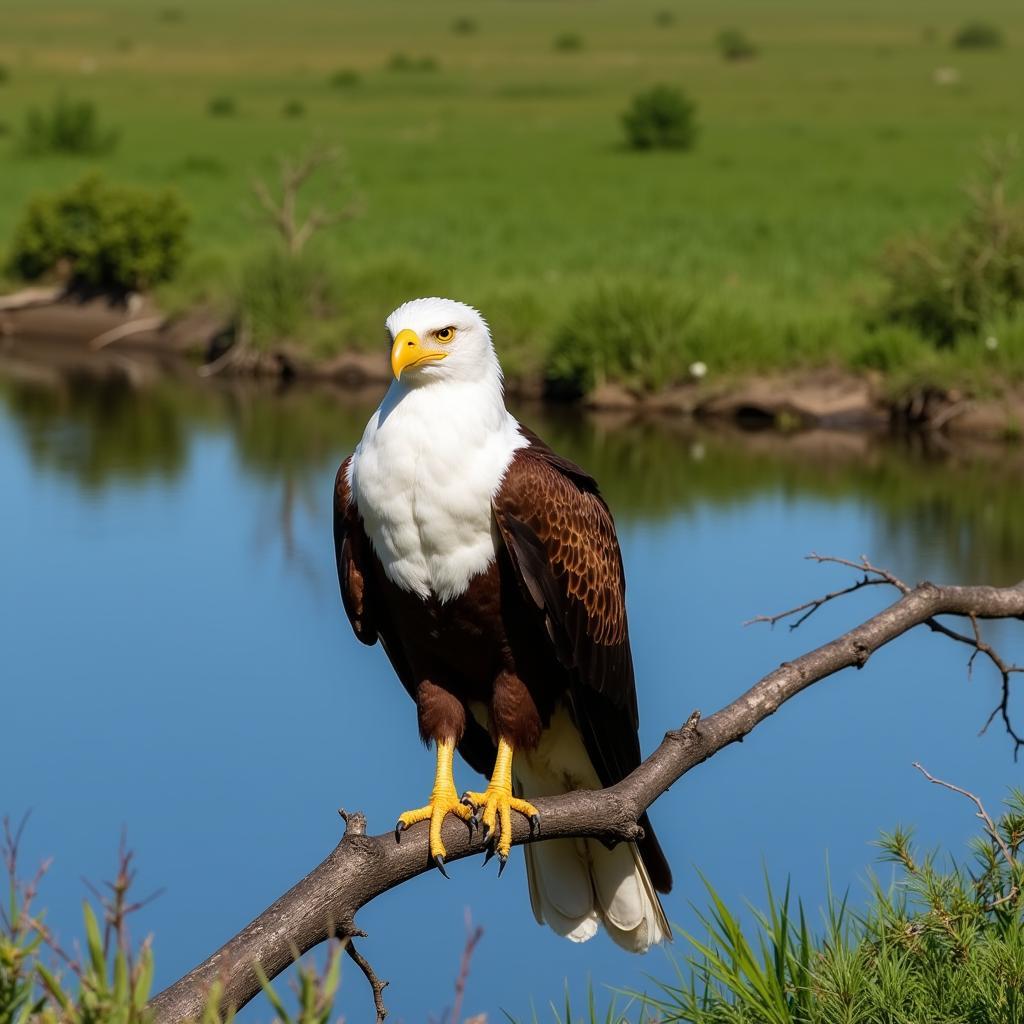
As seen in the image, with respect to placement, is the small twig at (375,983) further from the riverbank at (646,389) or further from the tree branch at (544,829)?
the riverbank at (646,389)

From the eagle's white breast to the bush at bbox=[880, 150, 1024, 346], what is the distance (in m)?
13.9

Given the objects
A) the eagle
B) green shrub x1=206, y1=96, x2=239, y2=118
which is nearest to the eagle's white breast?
the eagle

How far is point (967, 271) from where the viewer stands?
58.5 feet

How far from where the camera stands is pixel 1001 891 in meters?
4.67

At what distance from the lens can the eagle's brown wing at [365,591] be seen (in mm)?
4535

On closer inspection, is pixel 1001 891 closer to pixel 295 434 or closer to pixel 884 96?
pixel 295 434

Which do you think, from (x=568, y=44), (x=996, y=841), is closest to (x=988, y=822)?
(x=996, y=841)

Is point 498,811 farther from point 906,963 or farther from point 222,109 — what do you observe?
point 222,109

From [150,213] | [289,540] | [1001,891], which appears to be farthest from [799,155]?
[1001,891]

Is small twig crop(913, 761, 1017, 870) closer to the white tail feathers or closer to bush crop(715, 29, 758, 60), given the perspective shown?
the white tail feathers

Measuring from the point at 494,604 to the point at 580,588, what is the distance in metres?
0.24

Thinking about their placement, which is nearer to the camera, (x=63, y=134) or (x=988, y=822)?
(x=988, y=822)

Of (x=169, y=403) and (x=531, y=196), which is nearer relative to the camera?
(x=169, y=403)

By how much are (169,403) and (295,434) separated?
2267 mm
